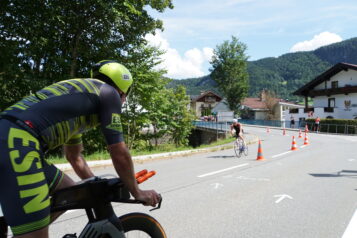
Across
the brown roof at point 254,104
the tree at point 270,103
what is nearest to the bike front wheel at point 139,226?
the tree at point 270,103

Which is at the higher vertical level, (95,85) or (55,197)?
(95,85)

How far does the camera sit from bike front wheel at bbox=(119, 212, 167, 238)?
2350 millimetres

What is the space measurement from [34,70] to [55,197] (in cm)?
1562

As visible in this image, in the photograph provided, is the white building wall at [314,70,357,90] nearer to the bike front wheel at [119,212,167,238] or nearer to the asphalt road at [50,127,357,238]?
the asphalt road at [50,127,357,238]

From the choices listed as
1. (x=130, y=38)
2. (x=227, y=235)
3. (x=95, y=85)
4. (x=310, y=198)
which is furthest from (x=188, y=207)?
(x=130, y=38)

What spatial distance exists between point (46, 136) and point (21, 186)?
0.33 m

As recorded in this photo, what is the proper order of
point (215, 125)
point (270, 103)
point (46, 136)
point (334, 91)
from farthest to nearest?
1. point (270, 103)
2. point (334, 91)
3. point (215, 125)
4. point (46, 136)

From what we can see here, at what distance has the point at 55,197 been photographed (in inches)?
80.9

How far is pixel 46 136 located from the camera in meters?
2.00

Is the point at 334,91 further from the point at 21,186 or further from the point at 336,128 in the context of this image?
the point at 21,186

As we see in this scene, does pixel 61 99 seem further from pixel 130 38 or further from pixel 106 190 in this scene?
pixel 130 38

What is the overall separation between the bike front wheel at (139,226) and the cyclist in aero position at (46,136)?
30 cm

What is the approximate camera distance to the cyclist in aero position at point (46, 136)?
185 cm

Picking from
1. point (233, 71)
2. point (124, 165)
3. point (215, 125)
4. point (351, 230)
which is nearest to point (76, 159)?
point (124, 165)
